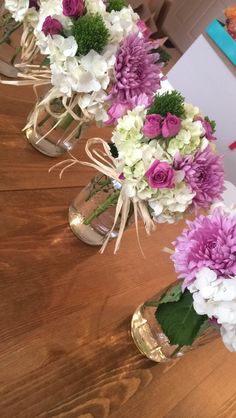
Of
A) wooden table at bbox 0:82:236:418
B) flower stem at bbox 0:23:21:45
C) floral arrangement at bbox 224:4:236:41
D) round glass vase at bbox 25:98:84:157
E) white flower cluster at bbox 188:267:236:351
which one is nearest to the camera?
white flower cluster at bbox 188:267:236:351

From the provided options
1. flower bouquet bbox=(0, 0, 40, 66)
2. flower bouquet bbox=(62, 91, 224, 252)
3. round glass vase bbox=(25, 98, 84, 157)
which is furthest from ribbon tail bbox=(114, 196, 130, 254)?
flower bouquet bbox=(0, 0, 40, 66)

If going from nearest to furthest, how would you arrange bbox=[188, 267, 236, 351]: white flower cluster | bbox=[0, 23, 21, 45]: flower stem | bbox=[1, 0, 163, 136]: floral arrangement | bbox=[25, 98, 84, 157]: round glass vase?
bbox=[188, 267, 236, 351]: white flower cluster < bbox=[1, 0, 163, 136]: floral arrangement < bbox=[25, 98, 84, 157]: round glass vase < bbox=[0, 23, 21, 45]: flower stem

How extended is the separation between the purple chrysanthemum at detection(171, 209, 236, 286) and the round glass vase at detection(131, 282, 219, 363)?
0.15 metres

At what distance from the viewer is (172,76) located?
2336 mm

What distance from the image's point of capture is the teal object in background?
2025 mm

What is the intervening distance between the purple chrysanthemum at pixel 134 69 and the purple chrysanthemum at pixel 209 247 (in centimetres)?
29

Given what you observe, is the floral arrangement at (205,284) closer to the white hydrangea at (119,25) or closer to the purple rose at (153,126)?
the purple rose at (153,126)

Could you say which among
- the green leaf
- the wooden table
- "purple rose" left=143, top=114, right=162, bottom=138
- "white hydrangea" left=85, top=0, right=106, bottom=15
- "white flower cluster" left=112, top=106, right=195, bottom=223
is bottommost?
the wooden table

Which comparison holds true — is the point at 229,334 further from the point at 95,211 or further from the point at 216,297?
the point at 95,211

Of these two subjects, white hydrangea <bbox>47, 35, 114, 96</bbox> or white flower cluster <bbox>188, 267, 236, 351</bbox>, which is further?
white hydrangea <bbox>47, 35, 114, 96</bbox>

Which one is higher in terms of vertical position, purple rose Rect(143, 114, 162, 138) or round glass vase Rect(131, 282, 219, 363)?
purple rose Rect(143, 114, 162, 138)

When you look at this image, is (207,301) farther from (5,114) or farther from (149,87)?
(5,114)

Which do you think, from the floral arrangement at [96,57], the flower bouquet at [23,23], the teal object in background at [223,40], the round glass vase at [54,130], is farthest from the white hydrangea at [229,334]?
the teal object in background at [223,40]

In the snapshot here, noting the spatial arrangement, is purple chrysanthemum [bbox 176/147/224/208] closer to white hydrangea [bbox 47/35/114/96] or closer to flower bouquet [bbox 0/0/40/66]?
white hydrangea [bbox 47/35/114/96]
